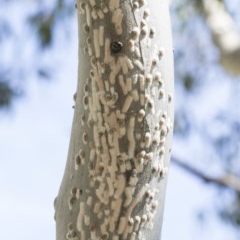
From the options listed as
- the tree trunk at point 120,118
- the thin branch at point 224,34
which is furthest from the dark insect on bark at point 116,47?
the thin branch at point 224,34

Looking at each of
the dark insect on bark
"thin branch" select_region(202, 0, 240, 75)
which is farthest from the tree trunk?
"thin branch" select_region(202, 0, 240, 75)

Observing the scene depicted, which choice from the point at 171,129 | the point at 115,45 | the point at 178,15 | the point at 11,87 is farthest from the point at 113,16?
the point at 11,87

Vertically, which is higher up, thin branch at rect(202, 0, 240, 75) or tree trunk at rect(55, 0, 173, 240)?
thin branch at rect(202, 0, 240, 75)

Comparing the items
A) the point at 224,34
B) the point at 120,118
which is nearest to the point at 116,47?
the point at 120,118

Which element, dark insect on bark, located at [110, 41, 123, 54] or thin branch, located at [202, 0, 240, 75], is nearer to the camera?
dark insect on bark, located at [110, 41, 123, 54]

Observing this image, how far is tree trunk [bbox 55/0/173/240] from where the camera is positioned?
73 cm

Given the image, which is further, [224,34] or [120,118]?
[224,34]

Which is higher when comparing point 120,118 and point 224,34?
point 224,34

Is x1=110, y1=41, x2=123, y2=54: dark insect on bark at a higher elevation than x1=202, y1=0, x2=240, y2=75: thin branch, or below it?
Answer: below

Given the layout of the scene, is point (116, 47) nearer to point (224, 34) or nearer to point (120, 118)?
point (120, 118)

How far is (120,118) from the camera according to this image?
0.73 m

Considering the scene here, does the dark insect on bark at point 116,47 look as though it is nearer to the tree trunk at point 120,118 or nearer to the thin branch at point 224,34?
the tree trunk at point 120,118

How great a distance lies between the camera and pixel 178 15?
10.7 ft

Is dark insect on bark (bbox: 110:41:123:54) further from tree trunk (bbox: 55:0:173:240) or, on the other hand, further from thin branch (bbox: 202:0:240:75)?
thin branch (bbox: 202:0:240:75)
